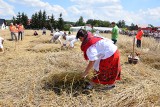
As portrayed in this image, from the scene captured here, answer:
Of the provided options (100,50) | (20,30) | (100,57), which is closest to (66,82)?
(100,57)

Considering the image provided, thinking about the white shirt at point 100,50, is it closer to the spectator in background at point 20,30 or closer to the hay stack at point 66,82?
the hay stack at point 66,82

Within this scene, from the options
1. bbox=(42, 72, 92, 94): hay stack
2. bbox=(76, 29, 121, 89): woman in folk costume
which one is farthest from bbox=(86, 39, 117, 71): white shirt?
bbox=(42, 72, 92, 94): hay stack

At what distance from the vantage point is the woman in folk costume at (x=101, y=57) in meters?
4.82

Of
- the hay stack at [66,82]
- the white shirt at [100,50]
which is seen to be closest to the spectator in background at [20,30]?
the hay stack at [66,82]

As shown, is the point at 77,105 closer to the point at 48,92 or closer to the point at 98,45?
the point at 48,92

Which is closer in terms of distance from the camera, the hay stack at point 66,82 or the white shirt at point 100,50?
the white shirt at point 100,50

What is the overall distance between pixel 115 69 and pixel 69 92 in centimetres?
96

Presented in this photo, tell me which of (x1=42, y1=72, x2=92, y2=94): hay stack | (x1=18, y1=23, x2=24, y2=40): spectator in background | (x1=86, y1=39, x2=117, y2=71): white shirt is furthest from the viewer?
(x1=18, y1=23, x2=24, y2=40): spectator in background

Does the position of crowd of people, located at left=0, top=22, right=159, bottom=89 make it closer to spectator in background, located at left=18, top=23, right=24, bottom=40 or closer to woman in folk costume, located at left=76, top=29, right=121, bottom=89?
woman in folk costume, located at left=76, top=29, right=121, bottom=89

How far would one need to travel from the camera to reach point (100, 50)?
4961 mm

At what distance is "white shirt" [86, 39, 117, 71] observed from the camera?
474 cm

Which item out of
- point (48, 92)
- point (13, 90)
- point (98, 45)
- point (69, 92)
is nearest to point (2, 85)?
point (13, 90)

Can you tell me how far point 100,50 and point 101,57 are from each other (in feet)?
0.68

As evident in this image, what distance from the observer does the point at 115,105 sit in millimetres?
4836
